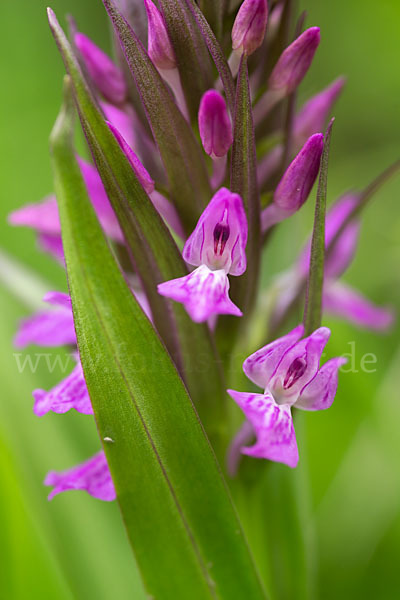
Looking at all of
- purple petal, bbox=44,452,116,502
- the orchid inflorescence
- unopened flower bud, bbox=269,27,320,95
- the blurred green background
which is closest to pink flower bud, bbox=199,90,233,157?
the orchid inflorescence

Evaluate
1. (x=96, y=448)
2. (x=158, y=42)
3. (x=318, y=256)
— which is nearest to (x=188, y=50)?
(x=158, y=42)

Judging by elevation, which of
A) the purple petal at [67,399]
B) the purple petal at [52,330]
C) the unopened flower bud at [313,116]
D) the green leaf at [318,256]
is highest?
the unopened flower bud at [313,116]

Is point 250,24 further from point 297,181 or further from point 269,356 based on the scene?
point 269,356

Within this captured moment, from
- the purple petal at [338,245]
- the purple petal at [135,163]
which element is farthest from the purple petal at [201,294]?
the purple petal at [338,245]

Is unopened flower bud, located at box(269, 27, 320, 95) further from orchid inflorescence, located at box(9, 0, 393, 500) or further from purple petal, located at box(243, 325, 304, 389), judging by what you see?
purple petal, located at box(243, 325, 304, 389)

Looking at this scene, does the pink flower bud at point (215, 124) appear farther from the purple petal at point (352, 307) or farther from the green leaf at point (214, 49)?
the purple petal at point (352, 307)

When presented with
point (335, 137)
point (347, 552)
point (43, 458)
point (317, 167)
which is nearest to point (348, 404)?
point (347, 552)
